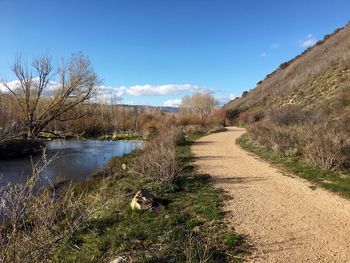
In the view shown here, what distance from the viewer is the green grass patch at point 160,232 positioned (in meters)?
5.93

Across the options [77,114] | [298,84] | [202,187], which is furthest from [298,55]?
[202,187]

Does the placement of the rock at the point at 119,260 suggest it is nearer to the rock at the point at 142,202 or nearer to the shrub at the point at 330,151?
the rock at the point at 142,202

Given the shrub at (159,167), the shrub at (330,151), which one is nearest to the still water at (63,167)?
the shrub at (159,167)

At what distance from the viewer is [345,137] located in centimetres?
1203

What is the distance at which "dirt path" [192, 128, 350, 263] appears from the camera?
18.9 feet

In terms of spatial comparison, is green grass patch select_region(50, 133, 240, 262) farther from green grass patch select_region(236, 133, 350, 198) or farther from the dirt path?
green grass patch select_region(236, 133, 350, 198)

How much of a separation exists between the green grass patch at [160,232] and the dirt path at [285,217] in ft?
1.43

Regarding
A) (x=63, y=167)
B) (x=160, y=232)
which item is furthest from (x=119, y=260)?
(x=63, y=167)

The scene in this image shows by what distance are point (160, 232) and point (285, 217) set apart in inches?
99.2

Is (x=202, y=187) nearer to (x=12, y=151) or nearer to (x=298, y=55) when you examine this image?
(x=12, y=151)

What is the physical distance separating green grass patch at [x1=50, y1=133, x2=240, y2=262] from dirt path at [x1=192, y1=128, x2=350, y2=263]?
43 cm

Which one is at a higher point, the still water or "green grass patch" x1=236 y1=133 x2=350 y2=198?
"green grass patch" x1=236 y1=133 x2=350 y2=198

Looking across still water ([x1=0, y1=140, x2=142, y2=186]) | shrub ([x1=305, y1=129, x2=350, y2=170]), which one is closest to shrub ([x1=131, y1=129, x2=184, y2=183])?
shrub ([x1=305, y1=129, x2=350, y2=170])

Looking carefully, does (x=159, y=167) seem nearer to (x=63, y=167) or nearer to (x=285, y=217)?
(x=285, y=217)
